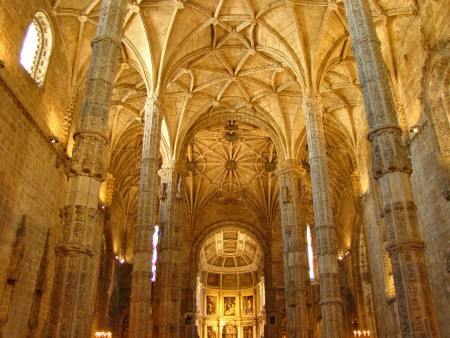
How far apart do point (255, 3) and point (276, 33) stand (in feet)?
5.76

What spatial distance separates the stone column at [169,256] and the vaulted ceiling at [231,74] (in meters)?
1.81

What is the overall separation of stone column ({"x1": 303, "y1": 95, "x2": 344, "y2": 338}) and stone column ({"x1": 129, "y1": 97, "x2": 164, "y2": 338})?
662cm

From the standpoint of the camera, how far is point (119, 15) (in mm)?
11734

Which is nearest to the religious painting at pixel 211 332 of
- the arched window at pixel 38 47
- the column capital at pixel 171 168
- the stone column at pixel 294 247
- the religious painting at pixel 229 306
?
the religious painting at pixel 229 306

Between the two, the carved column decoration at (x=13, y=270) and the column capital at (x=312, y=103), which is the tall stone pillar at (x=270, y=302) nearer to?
the column capital at (x=312, y=103)

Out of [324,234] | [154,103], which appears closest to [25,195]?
[154,103]

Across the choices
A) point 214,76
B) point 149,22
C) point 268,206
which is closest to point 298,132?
point 214,76

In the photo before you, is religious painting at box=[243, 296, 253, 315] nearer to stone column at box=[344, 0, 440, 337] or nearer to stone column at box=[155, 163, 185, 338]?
stone column at box=[155, 163, 185, 338]

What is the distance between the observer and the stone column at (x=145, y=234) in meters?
16.1

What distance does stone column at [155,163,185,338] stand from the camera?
66.5ft

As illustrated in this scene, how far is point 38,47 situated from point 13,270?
29.0ft

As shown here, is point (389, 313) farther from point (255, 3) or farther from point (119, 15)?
point (119, 15)

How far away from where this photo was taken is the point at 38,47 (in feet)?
57.2

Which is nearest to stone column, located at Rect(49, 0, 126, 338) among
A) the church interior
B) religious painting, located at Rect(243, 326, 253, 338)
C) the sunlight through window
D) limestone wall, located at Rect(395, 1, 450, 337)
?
the church interior
